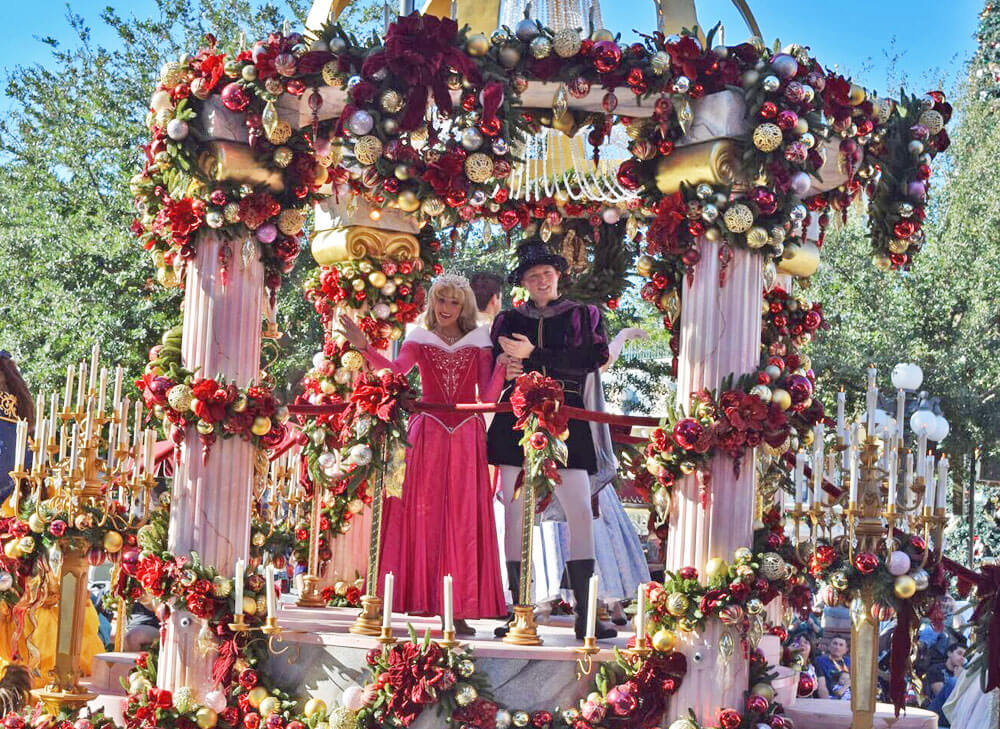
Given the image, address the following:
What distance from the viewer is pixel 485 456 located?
808cm

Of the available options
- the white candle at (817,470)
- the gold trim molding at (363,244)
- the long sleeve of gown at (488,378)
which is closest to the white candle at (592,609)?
the white candle at (817,470)

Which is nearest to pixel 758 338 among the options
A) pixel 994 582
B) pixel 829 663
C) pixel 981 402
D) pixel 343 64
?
pixel 994 582

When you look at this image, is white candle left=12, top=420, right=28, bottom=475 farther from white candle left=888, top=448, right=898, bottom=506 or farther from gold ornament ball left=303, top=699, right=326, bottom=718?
white candle left=888, top=448, right=898, bottom=506

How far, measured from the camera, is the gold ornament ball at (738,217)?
7008mm

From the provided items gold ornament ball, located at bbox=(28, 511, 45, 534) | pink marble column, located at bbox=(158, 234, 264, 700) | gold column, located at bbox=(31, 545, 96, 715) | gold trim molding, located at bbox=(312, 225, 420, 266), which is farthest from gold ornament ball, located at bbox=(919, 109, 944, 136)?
gold ornament ball, located at bbox=(28, 511, 45, 534)

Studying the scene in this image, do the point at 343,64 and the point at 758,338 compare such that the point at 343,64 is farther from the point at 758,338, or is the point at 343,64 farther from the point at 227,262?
the point at 758,338

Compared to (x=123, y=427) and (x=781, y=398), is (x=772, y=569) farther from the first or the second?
(x=123, y=427)

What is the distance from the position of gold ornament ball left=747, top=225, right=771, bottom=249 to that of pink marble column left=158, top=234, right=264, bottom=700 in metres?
2.58

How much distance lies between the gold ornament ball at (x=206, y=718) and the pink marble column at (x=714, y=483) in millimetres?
2294

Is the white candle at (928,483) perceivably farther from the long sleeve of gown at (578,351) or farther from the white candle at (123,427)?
the white candle at (123,427)

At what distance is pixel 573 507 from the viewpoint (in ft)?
24.8

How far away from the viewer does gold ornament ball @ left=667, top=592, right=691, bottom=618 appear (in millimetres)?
6914

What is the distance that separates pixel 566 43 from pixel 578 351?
1.70 meters

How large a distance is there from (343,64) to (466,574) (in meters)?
2.85
